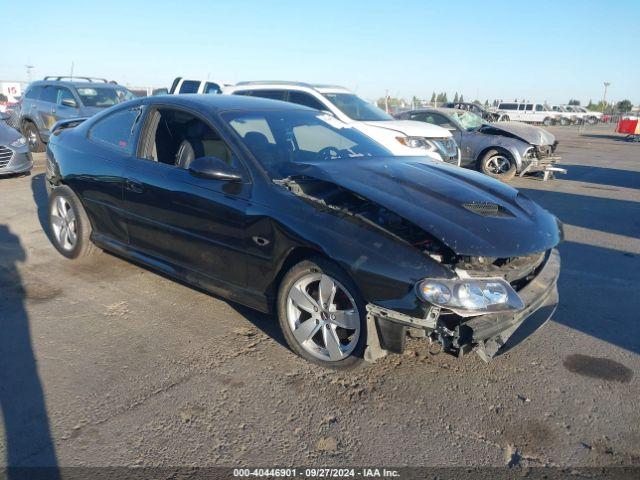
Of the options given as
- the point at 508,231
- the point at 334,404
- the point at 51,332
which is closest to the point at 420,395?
the point at 334,404

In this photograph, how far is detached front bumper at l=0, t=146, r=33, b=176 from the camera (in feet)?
29.8

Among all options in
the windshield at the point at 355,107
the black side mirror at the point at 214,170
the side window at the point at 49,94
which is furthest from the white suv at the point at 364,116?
the side window at the point at 49,94

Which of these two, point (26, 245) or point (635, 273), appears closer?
point (635, 273)

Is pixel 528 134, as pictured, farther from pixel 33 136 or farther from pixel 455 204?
pixel 33 136

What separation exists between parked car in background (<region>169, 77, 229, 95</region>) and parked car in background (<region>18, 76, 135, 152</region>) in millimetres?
1520

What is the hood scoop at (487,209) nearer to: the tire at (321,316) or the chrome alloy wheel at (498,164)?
the tire at (321,316)

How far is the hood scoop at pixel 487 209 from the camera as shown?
3.24 metres

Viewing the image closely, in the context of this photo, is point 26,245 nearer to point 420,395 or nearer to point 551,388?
point 420,395

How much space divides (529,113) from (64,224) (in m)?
48.5

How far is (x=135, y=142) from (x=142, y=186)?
0.48m

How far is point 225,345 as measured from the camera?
141 inches

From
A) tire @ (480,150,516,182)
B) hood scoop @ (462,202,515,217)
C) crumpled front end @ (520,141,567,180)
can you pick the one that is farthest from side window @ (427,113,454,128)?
hood scoop @ (462,202,515,217)

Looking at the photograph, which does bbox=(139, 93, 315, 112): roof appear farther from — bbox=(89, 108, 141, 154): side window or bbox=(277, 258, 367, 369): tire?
bbox=(277, 258, 367, 369): tire

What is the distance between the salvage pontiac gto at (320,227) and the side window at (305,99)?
4.85 metres
